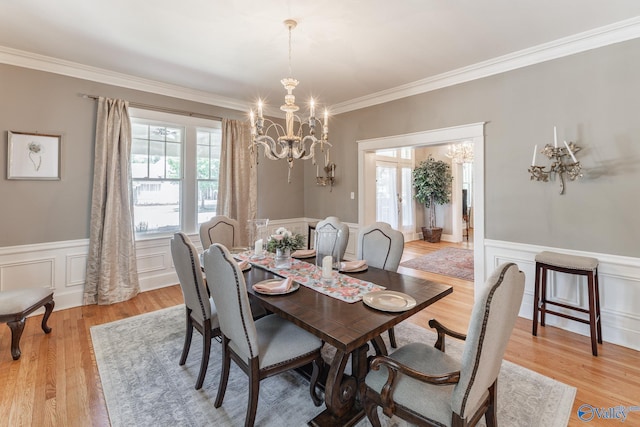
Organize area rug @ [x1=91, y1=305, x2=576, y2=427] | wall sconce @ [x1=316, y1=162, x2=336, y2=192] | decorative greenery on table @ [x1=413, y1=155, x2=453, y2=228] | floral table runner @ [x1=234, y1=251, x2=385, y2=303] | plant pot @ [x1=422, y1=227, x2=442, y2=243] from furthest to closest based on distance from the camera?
plant pot @ [x1=422, y1=227, x2=442, y2=243] → decorative greenery on table @ [x1=413, y1=155, x2=453, y2=228] → wall sconce @ [x1=316, y1=162, x2=336, y2=192] → floral table runner @ [x1=234, y1=251, x2=385, y2=303] → area rug @ [x1=91, y1=305, x2=576, y2=427]

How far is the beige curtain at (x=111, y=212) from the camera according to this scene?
3.56 meters

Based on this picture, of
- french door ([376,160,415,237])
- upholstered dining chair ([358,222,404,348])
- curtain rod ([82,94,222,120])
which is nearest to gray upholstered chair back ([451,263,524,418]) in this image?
upholstered dining chair ([358,222,404,348])

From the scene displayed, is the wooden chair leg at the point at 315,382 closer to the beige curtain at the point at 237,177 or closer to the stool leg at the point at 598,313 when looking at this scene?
the stool leg at the point at 598,313

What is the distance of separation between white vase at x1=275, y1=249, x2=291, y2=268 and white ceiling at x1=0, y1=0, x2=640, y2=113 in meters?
1.98

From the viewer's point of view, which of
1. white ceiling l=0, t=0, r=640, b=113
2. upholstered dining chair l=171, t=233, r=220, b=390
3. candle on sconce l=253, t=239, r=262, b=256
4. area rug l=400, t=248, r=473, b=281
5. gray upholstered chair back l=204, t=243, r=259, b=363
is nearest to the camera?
gray upholstered chair back l=204, t=243, r=259, b=363

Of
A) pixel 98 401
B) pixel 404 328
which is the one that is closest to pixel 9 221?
pixel 98 401

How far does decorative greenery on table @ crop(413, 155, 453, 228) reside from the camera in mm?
7547

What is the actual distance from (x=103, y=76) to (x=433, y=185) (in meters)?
6.91

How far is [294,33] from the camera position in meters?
2.72

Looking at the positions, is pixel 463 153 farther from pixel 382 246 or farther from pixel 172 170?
pixel 172 170

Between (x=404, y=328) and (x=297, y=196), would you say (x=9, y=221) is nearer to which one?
(x=297, y=196)

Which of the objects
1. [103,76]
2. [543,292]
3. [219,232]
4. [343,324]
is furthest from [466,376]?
[103,76]

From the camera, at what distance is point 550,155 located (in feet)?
9.57

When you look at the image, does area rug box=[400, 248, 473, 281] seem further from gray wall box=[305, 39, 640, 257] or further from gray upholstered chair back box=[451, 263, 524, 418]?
gray upholstered chair back box=[451, 263, 524, 418]
